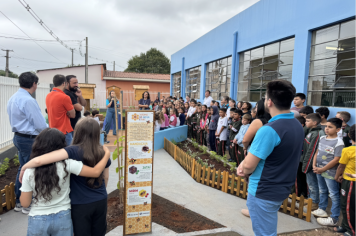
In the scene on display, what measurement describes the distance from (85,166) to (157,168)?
441cm

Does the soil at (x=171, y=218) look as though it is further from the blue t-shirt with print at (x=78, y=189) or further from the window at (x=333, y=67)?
the window at (x=333, y=67)

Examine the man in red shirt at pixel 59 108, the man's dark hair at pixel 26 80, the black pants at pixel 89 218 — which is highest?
the man's dark hair at pixel 26 80

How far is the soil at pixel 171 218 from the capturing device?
11.3ft

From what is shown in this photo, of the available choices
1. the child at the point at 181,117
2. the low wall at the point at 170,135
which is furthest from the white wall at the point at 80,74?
the low wall at the point at 170,135

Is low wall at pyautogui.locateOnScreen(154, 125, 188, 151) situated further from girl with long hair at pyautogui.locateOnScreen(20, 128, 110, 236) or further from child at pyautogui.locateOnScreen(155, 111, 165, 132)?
girl with long hair at pyautogui.locateOnScreen(20, 128, 110, 236)

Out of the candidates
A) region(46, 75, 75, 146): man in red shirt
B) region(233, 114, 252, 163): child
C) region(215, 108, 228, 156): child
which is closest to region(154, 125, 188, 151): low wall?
region(215, 108, 228, 156): child

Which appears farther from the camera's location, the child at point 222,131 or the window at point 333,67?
the child at point 222,131

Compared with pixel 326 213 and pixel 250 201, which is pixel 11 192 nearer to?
pixel 250 201

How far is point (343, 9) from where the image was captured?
5.31 metres

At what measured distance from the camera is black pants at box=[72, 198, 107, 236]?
2.10 metres

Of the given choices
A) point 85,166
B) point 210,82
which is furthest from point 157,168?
point 210,82

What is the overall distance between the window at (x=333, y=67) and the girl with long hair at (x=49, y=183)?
608 cm

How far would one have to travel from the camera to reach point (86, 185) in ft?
7.00

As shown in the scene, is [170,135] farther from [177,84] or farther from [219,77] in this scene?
[177,84]
